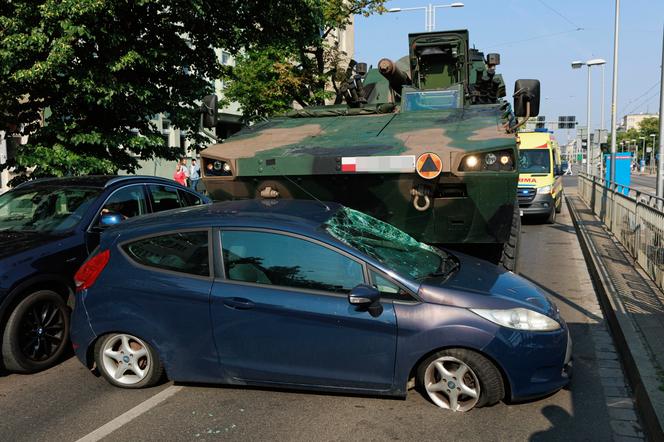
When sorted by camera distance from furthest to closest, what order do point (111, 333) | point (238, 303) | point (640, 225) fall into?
point (640, 225) < point (111, 333) < point (238, 303)

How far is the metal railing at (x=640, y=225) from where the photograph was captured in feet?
25.2

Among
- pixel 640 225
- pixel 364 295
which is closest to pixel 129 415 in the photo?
pixel 364 295

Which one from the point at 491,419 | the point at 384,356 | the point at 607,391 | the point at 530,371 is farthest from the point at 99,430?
the point at 607,391

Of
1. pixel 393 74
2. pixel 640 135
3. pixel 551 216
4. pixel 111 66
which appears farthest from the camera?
pixel 640 135

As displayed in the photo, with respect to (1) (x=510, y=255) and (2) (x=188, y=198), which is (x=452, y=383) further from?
(2) (x=188, y=198)

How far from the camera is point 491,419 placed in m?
4.04

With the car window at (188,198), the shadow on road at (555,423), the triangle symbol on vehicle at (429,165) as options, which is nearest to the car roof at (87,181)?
the car window at (188,198)

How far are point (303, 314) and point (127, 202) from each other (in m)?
3.22

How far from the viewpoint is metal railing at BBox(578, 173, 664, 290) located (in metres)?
7.69

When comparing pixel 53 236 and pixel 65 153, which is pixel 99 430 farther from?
pixel 65 153

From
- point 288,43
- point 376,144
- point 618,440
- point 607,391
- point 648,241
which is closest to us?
point 618,440

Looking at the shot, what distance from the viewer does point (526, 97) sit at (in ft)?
22.9

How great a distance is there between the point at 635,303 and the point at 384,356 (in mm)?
3803

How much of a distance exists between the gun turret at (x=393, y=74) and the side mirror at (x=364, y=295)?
516cm
